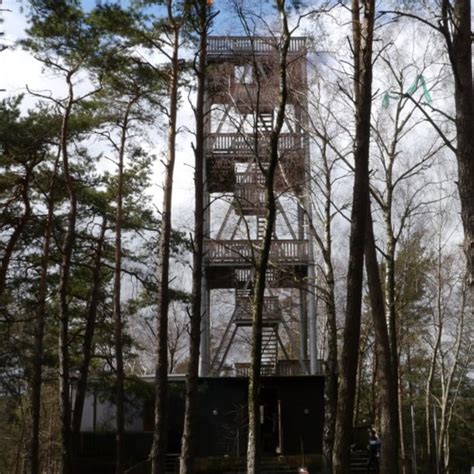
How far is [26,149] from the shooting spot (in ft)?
52.4

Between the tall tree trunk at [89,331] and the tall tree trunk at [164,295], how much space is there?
20.4ft

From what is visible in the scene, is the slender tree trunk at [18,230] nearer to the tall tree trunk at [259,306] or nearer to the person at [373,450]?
the tall tree trunk at [259,306]

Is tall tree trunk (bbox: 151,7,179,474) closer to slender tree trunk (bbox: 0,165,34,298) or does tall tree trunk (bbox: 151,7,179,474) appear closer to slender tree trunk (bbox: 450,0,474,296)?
slender tree trunk (bbox: 0,165,34,298)

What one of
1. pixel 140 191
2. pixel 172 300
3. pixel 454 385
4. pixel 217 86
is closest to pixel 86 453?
pixel 172 300

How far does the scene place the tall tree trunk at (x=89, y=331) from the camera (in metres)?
18.7

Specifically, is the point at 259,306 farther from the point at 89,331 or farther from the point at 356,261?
the point at 89,331

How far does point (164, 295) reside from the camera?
12656mm

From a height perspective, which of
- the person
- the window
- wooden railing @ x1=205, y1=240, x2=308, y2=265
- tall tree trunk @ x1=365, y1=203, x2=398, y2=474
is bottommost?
the person

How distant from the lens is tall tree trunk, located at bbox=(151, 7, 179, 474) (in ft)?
40.0

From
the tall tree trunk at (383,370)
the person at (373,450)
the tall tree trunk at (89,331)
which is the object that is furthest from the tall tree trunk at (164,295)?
the person at (373,450)

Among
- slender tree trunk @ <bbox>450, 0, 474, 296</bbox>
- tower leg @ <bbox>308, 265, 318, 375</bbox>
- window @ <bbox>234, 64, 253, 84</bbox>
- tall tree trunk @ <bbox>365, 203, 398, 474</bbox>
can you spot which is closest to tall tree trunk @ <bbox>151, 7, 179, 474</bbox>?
window @ <bbox>234, 64, 253, 84</bbox>

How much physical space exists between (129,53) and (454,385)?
31.5 metres

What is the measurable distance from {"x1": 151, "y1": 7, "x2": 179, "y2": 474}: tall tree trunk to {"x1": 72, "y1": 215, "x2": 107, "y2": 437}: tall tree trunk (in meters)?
6.23

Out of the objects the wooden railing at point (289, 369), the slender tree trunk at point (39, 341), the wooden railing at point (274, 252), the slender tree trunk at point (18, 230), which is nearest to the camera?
the slender tree trunk at point (18, 230)
